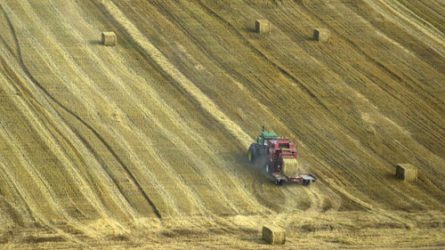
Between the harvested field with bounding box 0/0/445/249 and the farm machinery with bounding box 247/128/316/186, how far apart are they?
0.37m

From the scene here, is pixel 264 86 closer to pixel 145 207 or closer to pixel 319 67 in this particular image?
pixel 319 67

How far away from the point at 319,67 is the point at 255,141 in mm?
8705

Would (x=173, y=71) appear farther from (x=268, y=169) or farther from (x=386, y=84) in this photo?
(x=268, y=169)

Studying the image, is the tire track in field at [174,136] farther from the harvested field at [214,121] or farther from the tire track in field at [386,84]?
the tire track in field at [386,84]

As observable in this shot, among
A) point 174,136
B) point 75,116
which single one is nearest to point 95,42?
point 75,116

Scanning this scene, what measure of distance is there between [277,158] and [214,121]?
193 inches

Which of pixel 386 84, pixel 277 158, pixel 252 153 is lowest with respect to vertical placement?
pixel 252 153

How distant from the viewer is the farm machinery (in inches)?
1790

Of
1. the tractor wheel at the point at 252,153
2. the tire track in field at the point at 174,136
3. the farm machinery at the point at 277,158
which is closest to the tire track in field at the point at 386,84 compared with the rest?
the farm machinery at the point at 277,158

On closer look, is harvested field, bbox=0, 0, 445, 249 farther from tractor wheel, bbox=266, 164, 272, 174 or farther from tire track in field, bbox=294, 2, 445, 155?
tractor wheel, bbox=266, 164, 272, 174

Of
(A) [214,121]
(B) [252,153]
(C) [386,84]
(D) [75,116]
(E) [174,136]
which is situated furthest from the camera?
(C) [386,84]

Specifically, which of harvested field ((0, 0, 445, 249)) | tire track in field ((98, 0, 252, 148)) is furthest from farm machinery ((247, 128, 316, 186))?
tire track in field ((98, 0, 252, 148))

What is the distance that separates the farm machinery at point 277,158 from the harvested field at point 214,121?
37 centimetres

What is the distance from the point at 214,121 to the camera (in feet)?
165
